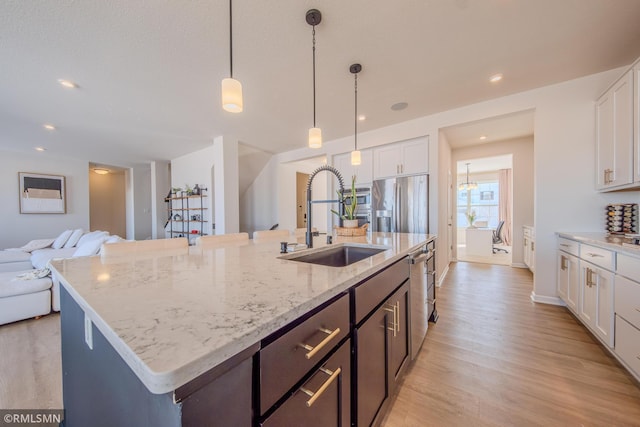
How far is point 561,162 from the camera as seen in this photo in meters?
2.62

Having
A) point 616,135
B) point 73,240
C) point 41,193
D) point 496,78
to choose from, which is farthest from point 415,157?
point 41,193

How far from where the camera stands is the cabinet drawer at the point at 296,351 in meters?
0.52

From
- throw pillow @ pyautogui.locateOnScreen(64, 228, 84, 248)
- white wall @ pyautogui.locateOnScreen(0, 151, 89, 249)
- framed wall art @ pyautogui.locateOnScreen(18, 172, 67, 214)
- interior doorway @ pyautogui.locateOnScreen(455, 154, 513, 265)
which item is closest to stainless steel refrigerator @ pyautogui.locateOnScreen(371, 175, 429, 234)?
interior doorway @ pyautogui.locateOnScreen(455, 154, 513, 265)

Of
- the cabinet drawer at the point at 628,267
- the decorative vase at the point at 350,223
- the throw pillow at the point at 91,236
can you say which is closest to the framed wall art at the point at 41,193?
the throw pillow at the point at 91,236

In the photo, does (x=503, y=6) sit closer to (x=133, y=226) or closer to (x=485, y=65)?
(x=485, y=65)

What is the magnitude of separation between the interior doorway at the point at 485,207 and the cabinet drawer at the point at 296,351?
558cm

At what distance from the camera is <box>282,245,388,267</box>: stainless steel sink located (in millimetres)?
1482

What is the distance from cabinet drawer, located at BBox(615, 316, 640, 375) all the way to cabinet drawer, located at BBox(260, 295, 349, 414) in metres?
2.00

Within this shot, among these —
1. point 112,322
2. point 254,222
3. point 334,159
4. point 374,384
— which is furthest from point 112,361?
point 254,222

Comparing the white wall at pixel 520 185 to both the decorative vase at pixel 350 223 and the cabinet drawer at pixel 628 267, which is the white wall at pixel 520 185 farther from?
the decorative vase at pixel 350 223

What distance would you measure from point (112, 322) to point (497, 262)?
19.6ft

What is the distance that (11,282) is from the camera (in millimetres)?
2369

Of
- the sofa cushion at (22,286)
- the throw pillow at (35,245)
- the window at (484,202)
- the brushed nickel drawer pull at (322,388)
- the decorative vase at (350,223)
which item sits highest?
A: the window at (484,202)

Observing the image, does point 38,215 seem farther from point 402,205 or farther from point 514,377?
point 514,377
